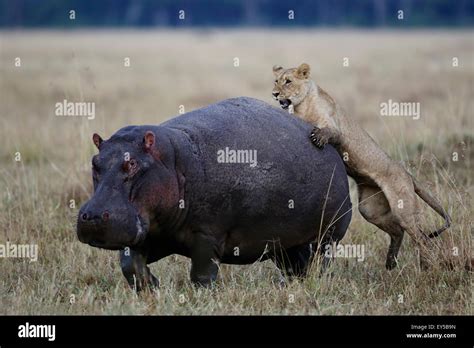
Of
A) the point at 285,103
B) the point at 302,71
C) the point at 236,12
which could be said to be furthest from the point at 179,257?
the point at 236,12

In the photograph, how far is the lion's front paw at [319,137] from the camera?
8445 millimetres

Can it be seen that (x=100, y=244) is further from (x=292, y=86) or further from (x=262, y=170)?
(x=292, y=86)

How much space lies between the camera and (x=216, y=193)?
7.62 m

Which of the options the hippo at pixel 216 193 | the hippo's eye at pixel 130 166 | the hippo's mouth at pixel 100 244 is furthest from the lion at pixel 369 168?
the hippo's mouth at pixel 100 244

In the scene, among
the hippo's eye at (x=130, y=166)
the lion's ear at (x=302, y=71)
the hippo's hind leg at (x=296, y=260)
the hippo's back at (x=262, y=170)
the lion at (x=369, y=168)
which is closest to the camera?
the hippo's eye at (x=130, y=166)

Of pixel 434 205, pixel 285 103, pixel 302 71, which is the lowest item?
pixel 434 205

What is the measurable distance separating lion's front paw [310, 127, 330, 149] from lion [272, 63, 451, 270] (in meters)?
0.41

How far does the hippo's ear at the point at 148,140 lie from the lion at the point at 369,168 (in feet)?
7.45

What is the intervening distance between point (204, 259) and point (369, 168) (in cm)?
231

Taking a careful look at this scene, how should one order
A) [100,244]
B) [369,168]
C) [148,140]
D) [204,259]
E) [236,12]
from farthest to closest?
1. [236,12]
2. [369,168]
3. [204,259]
4. [148,140]
5. [100,244]

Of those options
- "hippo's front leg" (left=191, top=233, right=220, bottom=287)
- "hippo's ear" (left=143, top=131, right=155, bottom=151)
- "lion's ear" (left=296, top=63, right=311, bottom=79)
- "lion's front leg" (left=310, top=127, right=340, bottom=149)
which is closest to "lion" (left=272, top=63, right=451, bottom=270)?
"lion's ear" (left=296, top=63, right=311, bottom=79)

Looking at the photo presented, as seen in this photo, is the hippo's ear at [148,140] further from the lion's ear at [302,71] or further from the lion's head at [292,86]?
the lion's ear at [302,71]

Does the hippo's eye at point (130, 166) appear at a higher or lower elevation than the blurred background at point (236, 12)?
lower

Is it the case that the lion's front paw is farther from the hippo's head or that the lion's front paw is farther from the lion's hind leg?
the hippo's head
